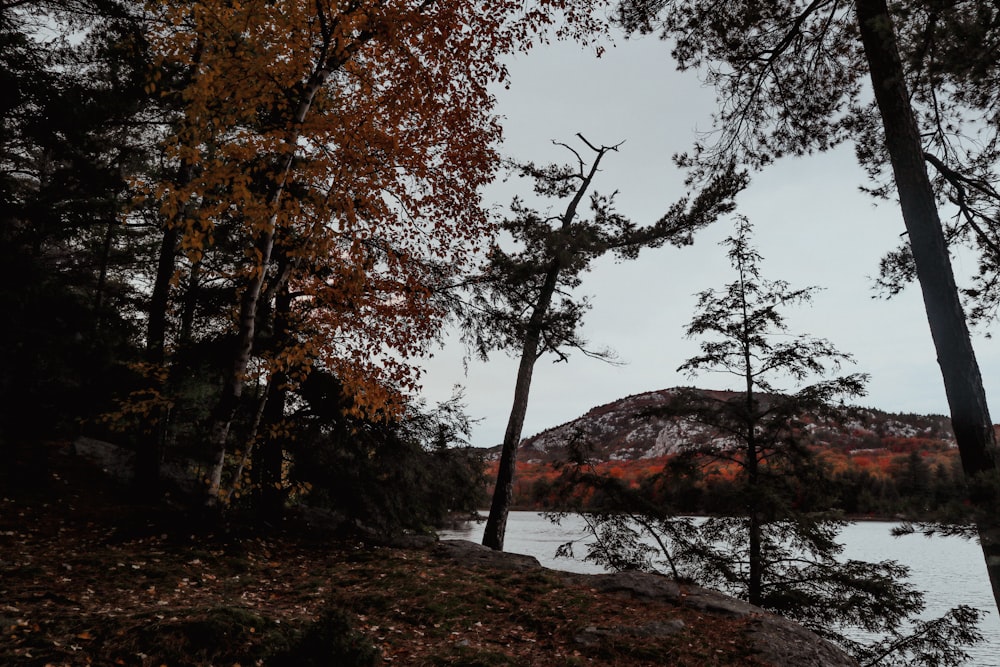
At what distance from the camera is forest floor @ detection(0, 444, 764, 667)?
13.3 ft

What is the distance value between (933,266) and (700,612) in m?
4.58

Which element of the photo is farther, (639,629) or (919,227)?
(639,629)

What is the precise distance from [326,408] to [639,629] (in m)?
6.15

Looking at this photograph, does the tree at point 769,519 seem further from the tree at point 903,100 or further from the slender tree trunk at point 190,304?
the slender tree trunk at point 190,304

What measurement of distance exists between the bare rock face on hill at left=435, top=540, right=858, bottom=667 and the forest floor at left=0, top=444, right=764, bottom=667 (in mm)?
92

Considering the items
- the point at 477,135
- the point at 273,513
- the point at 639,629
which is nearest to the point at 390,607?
the point at 639,629

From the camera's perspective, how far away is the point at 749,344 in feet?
32.6

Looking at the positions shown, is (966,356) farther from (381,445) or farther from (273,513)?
(273,513)

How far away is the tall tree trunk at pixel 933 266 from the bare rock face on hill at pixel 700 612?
1.82 meters

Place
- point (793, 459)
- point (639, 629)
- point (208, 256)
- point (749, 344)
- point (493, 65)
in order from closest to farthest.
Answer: point (639, 629), point (493, 65), point (793, 459), point (749, 344), point (208, 256)

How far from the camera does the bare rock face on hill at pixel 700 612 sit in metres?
5.66

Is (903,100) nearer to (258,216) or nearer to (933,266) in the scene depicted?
(933,266)

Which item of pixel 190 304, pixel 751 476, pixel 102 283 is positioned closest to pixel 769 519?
pixel 751 476

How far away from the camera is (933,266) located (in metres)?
5.25
